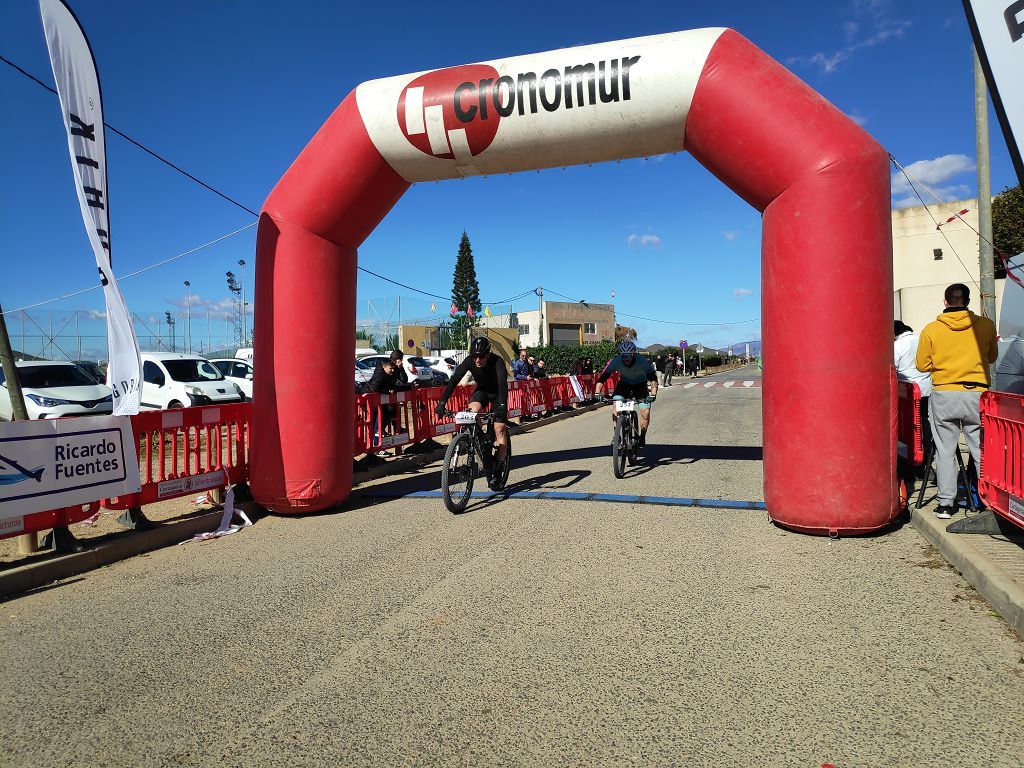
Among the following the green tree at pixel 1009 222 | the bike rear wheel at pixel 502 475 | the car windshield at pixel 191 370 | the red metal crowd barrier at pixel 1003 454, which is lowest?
the bike rear wheel at pixel 502 475

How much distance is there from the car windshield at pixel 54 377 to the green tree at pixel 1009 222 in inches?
1322

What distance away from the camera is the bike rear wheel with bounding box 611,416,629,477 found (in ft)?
27.1

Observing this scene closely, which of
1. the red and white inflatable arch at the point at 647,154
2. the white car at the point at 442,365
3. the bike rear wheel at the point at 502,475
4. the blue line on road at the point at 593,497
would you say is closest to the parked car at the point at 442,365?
the white car at the point at 442,365

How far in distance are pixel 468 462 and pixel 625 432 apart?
2493 millimetres

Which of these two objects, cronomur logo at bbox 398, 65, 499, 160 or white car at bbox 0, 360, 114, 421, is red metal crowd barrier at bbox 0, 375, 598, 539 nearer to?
cronomur logo at bbox 398, 65, 499, 160

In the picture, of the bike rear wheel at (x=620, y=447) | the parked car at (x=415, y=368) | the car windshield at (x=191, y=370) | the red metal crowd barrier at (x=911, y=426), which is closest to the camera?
the red metal crowd barrier at (x=911, y=426)

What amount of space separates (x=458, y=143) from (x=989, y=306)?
915 centimetres

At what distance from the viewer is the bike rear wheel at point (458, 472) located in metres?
6.55

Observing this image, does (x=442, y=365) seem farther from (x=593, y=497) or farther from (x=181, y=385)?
(x=593, y=497)

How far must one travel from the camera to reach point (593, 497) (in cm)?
718

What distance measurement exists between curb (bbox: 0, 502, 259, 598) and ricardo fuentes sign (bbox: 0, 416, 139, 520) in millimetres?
432

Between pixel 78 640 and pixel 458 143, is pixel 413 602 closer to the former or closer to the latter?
pixel 78 640

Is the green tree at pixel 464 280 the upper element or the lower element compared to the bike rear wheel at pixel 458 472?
upper

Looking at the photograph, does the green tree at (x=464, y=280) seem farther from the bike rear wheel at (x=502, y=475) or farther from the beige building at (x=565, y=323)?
the bike rear wheel at (x=502, y=475)
